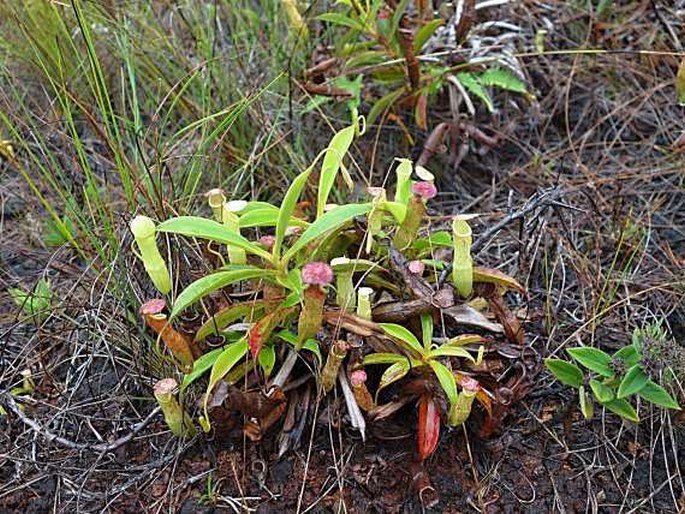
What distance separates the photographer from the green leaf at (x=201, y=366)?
1258 millimetres

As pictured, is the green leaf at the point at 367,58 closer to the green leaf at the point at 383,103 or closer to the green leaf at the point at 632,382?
the green leaf at the point at 383,103

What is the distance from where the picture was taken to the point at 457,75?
1.96 metres

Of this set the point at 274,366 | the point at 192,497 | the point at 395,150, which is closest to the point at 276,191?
the point at 395,150

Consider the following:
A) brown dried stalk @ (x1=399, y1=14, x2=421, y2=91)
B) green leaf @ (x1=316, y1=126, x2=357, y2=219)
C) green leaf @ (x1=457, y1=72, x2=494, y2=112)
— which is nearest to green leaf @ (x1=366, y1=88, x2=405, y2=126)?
brown dried stalk @ (x1=399, y1=14, x2=421, y2=91)

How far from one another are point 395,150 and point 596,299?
28.0 inches

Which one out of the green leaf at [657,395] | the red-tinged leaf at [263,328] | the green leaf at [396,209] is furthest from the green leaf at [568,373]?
the red-tinged leaf at [263,328]

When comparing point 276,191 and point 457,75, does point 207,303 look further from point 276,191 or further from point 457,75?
point 457,75

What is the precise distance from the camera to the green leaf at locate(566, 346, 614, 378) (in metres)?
1.26

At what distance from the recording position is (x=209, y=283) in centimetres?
119

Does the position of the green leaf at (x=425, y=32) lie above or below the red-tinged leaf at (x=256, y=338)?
above

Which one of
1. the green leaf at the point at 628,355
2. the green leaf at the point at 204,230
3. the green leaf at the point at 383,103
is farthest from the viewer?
the green leaf at the point at 383,103

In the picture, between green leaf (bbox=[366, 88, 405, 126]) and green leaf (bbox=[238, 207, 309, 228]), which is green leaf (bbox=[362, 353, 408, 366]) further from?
green leaf (bbox=[366, 88, 405, 126])

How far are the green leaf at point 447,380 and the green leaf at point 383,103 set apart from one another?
0.84 metres

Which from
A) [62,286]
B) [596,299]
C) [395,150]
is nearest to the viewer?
[596,299]
